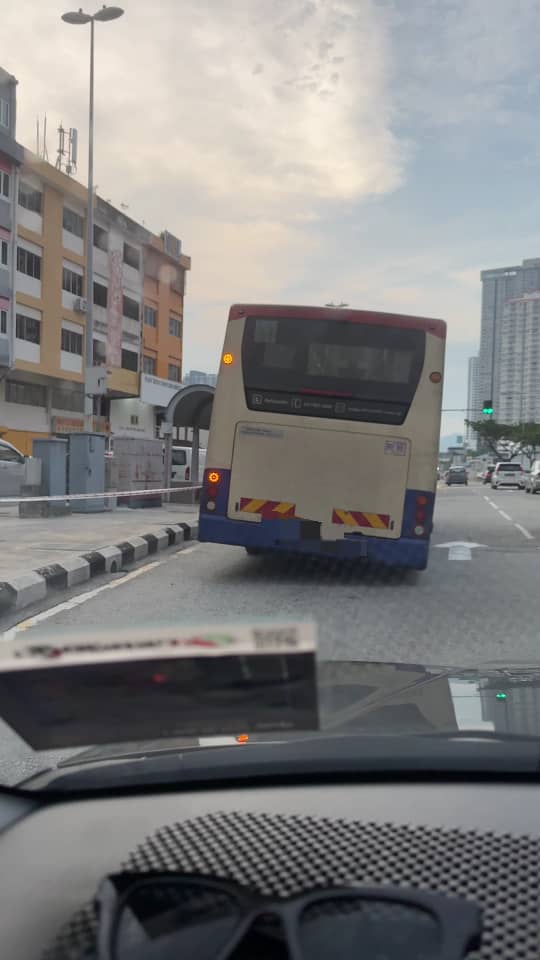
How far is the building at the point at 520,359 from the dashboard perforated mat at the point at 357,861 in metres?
114

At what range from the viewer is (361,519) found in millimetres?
8844

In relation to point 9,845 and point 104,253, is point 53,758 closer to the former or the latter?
point 9,845

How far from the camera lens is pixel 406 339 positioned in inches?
350

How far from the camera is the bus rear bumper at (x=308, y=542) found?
28.8 feet

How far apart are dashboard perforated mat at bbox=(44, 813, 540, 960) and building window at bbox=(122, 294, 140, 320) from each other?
153 ft

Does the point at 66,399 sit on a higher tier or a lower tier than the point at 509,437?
lower

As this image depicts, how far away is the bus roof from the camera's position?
888cm

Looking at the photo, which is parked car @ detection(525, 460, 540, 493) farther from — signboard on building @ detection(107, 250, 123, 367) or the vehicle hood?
the vehicle hood

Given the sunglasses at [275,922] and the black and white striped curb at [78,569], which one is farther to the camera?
the black and white striped curb at [78,569]

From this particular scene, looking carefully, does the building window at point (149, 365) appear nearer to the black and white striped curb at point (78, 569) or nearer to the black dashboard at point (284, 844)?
the black and white striped curb at point (78, 569)

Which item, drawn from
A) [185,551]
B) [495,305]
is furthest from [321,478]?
[495,305]

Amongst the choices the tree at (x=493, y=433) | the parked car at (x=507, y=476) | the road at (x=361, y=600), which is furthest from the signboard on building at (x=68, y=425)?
the tree at (x=493, y=433)

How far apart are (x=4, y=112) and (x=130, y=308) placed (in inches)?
563

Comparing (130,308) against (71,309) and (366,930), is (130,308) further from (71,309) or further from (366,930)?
(366,930)
